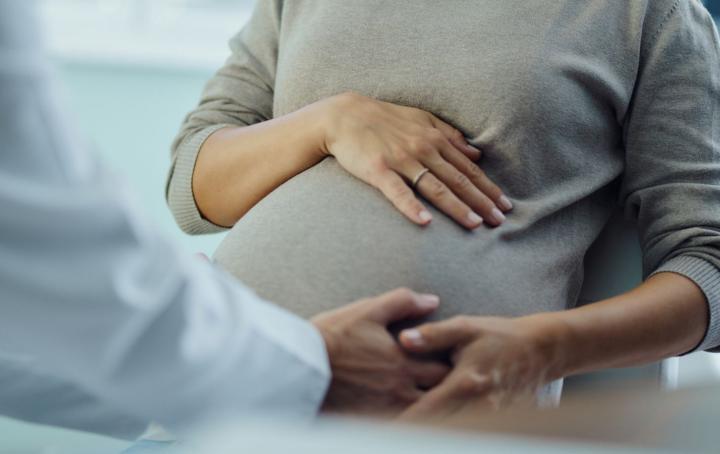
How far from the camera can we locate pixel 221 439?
1.41 feet

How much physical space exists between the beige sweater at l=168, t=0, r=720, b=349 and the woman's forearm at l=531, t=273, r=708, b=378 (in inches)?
1.2

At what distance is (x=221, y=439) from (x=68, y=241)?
25 cm

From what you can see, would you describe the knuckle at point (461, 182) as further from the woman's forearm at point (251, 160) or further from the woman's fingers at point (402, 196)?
the woman's forearm at point (251, 160)

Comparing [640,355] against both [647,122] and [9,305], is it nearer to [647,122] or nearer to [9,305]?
[647,122]

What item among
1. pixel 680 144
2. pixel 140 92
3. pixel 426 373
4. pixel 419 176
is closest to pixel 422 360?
pixel 426 373

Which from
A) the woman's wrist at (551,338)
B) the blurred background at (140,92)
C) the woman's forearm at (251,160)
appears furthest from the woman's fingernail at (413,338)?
the blurred background at (140,92)

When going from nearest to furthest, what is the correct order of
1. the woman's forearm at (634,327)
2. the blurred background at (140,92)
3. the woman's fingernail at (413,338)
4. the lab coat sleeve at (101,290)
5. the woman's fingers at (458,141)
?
1. the lab coat sleeve at (101,290)
2. the woman's fingernail at (413,338)
3. the woman's forearm at (634,327)
4. the woman's fingers at (458,141)
5. the blurred background at (140,92)

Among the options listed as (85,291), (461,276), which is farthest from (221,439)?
(461,276)

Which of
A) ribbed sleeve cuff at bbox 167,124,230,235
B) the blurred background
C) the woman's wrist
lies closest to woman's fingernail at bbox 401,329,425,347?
the woman's wrist

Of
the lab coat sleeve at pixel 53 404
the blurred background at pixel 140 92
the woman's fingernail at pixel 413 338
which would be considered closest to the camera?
the lab coat sleeve at pixel 53 404

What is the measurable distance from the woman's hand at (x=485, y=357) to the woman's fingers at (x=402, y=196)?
0.15 meters

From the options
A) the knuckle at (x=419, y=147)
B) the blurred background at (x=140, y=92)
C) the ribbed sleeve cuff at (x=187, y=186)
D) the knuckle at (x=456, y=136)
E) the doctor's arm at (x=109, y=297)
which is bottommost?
the blurred background at (x=140, y=92)

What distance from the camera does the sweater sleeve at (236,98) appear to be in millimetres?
1374

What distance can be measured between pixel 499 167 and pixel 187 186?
0.47 meters
